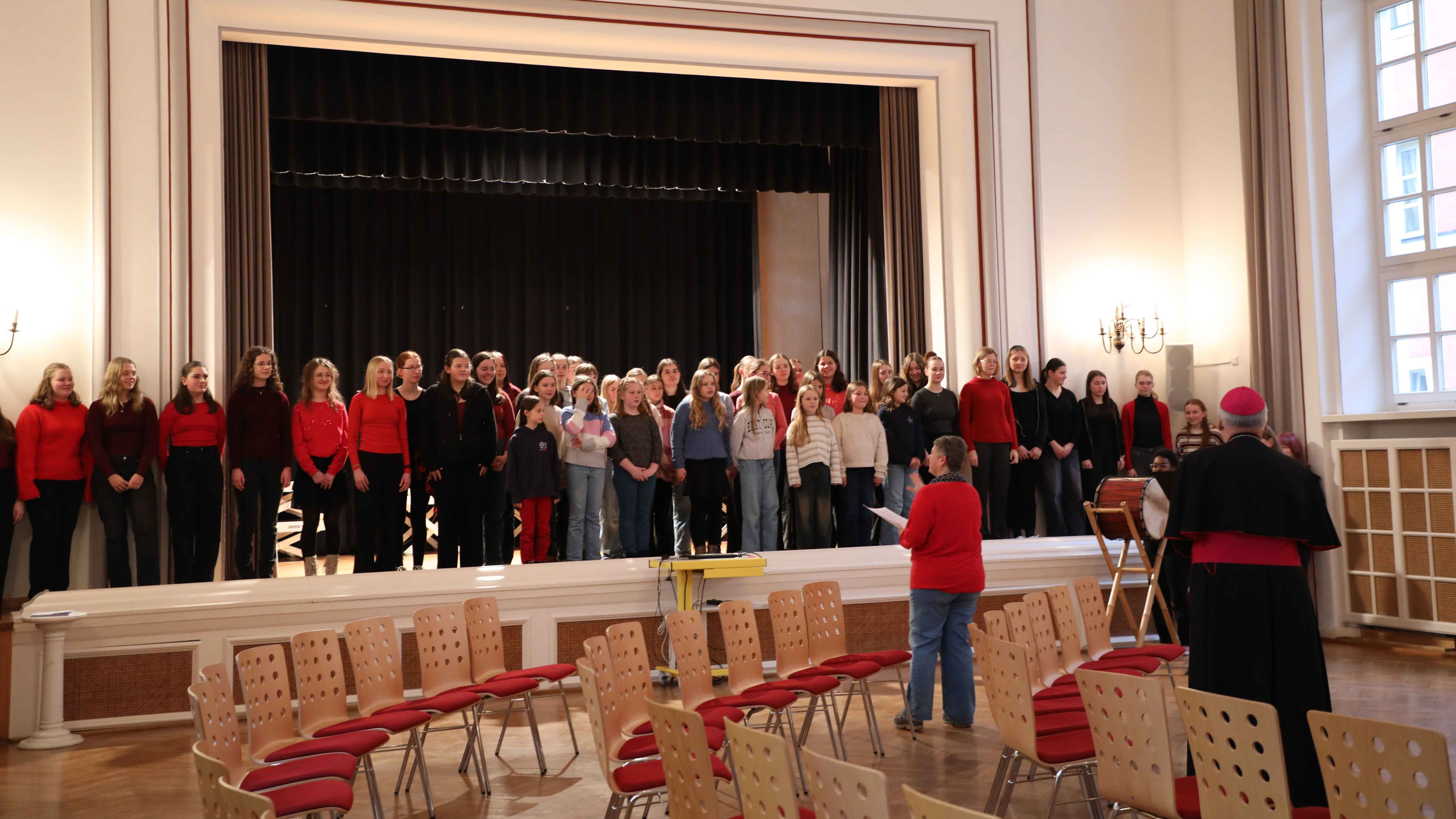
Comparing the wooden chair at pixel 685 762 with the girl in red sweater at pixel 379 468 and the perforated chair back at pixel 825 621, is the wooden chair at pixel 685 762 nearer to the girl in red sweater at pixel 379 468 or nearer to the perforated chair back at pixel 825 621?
the perforated chair back at pixel 825 621

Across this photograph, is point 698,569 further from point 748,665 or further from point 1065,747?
point 1065,747

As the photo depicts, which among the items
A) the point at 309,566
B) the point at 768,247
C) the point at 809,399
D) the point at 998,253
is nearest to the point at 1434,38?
the point at 998,253

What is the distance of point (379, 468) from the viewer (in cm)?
746

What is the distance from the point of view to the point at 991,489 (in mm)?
8844

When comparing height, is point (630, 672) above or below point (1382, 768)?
below

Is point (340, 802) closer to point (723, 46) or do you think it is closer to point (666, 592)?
point (666, 592)

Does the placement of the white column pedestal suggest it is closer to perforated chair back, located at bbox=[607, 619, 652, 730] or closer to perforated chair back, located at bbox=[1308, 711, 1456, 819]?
perforated chair back, located at bbox=[607, 619, 652, 730]

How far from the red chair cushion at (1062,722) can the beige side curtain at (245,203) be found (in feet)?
21.0

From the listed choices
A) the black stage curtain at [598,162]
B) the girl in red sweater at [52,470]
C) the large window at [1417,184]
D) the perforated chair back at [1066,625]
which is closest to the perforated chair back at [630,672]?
the perforated chair back at [1066,625]

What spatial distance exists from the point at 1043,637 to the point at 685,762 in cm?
237

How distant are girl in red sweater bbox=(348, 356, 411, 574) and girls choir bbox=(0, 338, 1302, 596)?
0.04ft

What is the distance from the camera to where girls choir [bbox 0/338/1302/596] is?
23.6 ft

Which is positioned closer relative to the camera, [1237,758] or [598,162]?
[1237,758]

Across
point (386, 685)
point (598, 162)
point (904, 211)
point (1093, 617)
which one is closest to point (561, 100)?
point (598, 162)
